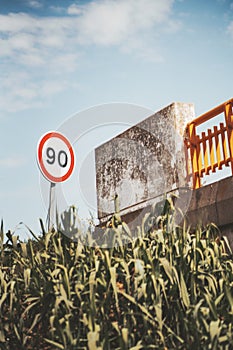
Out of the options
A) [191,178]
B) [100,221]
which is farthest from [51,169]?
[100,221]

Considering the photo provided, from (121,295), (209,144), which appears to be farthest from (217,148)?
(121,295)

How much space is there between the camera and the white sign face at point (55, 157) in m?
7.24

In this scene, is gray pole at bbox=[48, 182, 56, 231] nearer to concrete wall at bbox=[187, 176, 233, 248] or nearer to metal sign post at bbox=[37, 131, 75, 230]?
metal sign post at bbox=[37, 131, 75, 230]

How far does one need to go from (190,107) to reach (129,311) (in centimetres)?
498

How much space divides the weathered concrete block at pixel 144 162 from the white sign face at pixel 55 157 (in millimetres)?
2168

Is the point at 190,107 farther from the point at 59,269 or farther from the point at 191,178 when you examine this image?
the point at 59,269

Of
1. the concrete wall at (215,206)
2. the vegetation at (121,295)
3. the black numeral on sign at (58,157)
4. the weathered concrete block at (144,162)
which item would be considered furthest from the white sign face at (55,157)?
the weathered concrete block at (144,162)

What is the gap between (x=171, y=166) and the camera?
379 inches

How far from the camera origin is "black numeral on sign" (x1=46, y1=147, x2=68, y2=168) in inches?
288

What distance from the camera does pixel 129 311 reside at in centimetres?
527

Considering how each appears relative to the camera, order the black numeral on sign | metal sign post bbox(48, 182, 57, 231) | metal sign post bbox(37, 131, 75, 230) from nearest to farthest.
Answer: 1. metal sign post bbox(48, 182, 57, 231)
2. metal sign post bbox(37, 131, 75, 230)
3. the black numeral on sign

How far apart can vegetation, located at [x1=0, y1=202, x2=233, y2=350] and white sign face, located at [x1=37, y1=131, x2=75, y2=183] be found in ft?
3.82

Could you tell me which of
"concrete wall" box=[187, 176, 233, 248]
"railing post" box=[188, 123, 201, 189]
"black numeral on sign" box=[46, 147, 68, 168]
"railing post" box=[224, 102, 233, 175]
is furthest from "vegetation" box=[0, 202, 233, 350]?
"railing post" box=[188, 123, 201, 189]

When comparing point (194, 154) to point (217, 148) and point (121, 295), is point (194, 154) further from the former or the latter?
point (121, 295)
